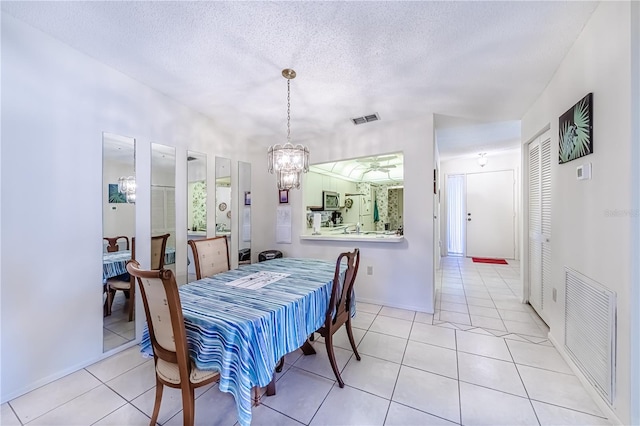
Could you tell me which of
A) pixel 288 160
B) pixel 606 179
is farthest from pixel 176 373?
pixel 606 179

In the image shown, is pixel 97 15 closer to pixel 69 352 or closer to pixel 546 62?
pixel 69 352

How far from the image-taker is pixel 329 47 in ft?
6.33

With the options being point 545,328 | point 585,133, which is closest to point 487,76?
point 585,133

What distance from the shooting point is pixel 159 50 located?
1.99 meters

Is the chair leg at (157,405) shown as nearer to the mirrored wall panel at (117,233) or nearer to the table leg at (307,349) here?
the table leg at (307,349)

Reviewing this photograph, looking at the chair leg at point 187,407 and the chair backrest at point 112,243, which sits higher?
the chair backrest at point 112,243

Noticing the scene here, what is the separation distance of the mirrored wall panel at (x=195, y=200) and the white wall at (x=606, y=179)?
3547 mm

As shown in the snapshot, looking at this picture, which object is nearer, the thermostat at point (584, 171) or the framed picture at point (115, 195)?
the thermostat at point (584, 171)

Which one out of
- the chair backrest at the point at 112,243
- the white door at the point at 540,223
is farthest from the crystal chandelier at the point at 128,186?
the white door at the point at 540,223

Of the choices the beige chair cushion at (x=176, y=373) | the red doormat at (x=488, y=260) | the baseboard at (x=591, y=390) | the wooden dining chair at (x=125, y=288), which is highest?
the wooden dining chair at (x=125, y=288)

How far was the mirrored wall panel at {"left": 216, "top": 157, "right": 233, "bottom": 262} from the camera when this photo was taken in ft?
11.3

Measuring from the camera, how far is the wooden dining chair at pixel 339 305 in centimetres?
183

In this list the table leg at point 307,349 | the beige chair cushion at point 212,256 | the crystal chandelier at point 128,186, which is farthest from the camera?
the beige chair cushion at point 212,256

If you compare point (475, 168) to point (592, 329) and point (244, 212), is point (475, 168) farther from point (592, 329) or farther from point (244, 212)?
point (244, 212)
